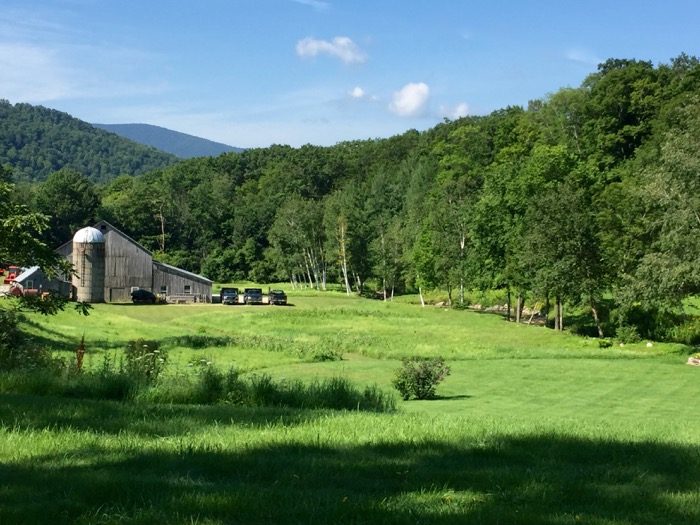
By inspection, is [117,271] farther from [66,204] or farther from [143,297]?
[66,204]

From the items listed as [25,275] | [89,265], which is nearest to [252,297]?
[89,265]

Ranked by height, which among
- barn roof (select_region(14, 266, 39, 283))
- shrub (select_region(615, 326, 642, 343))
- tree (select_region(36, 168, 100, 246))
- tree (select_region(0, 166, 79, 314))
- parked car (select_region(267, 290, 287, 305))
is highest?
tree (select_region(36, 168, 100, 246))

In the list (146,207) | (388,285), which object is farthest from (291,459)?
(146,207)

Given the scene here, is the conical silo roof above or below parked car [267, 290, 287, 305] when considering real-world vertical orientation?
above

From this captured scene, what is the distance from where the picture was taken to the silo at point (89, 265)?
69688mm

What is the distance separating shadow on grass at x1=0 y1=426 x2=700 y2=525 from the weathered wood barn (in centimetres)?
6570

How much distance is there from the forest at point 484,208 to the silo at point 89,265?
32.0 m

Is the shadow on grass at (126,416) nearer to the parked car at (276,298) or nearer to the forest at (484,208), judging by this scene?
the forest at (484,208)

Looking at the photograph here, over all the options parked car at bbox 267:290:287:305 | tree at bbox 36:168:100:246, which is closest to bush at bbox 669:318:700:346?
parked car at bbox 267:290:287:305

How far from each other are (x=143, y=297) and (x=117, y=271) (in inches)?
158

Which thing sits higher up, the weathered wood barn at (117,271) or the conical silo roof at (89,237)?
the conical silo roof at (89,237)

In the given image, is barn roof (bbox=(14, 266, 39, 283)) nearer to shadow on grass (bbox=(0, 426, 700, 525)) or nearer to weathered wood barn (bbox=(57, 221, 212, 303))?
weathered wood barn (bbox=(57, 221, 212, 303))

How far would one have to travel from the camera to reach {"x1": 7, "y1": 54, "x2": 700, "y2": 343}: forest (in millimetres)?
45281

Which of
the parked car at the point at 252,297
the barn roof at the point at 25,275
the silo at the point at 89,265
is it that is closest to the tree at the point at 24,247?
the barn roof at the point at 25,275
